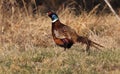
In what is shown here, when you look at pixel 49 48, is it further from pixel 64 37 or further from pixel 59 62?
pixel 59 62

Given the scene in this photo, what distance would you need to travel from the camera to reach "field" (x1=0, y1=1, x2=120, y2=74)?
6371 millimetres

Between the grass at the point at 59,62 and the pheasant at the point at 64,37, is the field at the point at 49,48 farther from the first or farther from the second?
the pheasant at the point at 64,37

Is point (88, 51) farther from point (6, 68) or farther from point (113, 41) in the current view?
point (6, 68)

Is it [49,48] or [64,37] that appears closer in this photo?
[64,37]

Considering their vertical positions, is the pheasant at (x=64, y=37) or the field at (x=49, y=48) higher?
the pheasant at (x=64, y=37)

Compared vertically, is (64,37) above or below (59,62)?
above

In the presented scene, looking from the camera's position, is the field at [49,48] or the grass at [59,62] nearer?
the grass at [59,62]

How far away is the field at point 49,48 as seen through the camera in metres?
6.37

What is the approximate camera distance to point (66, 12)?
11328 millimetres

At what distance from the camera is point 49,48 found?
8070 millimetres

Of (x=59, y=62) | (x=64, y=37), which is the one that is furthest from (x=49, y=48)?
(x=59, y=62)

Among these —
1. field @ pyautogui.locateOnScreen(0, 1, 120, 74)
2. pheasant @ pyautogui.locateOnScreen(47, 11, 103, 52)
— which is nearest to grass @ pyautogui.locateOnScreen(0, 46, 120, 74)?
field @ pyautogui.locateOnScreen(0, 1, 120, 74)

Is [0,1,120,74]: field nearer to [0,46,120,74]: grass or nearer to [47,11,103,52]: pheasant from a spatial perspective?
[0,46,120,74]: grass

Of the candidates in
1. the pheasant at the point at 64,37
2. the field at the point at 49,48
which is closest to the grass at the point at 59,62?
the field at the point at 49,48
